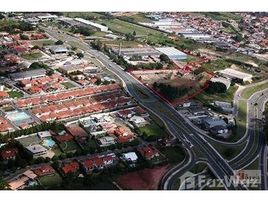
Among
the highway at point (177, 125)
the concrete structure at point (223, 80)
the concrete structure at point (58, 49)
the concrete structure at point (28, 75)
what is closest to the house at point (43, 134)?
the highway at point (177, 125)

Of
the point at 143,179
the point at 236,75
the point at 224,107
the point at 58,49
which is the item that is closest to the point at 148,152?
the point at 143,179

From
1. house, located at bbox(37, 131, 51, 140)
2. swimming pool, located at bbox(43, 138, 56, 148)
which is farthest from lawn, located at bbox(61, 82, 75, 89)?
swimming pool, located at bbox(43, 138, 56, 148)

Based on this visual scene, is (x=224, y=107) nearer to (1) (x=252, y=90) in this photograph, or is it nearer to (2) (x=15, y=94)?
(1) (x=252, y=90)

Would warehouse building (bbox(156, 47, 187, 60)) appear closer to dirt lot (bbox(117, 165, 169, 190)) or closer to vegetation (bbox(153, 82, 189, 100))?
vegetation (bbox(153, 82, 189, 100))

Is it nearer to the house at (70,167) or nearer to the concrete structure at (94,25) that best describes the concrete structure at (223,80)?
the concrete structure at (94,25)

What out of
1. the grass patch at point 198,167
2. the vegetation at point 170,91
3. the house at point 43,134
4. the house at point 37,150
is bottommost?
the grass patch at point 198,167

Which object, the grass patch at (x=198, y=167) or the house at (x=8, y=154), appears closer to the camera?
the house at (x=8, y=154)
